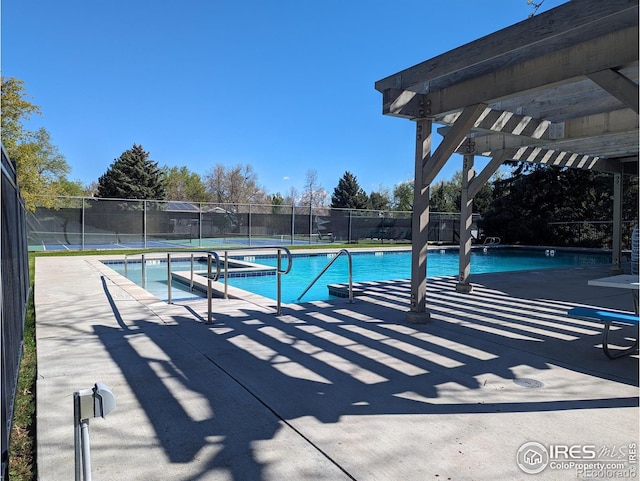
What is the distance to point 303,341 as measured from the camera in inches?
160

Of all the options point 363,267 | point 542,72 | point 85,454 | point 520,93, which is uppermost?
point 542,72

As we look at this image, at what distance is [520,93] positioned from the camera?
407 cm

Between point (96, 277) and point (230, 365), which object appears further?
point (96, 277)

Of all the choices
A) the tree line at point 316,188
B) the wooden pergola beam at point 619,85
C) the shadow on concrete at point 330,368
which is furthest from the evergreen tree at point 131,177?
the wooden pergola beam at point 619,85

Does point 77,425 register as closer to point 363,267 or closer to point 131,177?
point 363,267

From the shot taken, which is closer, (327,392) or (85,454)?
(85,454)

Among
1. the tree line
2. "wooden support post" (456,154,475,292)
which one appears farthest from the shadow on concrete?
the tree line

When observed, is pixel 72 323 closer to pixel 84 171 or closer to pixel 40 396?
pixel 40 396

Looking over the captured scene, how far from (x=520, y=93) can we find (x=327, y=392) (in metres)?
3.30

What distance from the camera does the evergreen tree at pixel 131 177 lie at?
37.2 m

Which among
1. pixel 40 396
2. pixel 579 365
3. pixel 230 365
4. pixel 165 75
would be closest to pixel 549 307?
pixel 579 365

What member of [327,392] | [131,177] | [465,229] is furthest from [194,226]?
[131,177]

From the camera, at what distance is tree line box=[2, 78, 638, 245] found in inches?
510

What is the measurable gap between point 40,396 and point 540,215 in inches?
946
